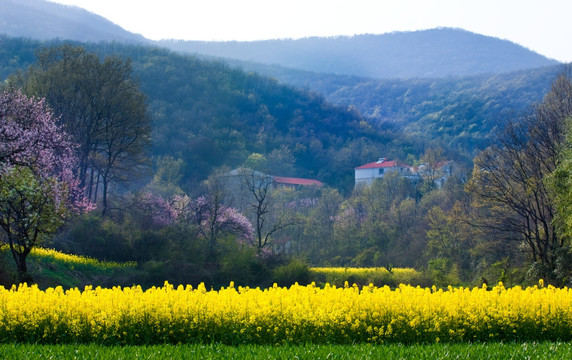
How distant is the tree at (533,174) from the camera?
92.9 ft

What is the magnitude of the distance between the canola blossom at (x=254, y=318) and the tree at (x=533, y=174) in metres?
16.6

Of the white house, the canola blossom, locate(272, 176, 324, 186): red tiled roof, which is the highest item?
the canola blossom

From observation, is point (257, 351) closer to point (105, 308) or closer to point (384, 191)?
point (105, 308)

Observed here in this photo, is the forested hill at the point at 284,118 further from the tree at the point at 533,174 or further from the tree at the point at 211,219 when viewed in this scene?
the tree at the point at 533,174

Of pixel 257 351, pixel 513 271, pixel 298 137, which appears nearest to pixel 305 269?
pixel 513 271

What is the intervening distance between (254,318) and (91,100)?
115ft

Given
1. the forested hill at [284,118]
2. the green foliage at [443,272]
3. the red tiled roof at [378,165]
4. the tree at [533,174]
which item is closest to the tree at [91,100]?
the green foliage at [443,272]

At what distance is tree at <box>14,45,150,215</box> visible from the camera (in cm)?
4191

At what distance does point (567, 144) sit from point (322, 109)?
369ft

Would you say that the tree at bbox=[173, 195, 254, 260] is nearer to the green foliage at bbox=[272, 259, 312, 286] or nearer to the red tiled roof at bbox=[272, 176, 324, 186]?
the green foliage at bbox=[272, 259, 312, 286]

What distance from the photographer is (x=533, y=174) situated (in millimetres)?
29859

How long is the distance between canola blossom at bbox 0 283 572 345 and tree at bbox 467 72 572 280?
1660 cm

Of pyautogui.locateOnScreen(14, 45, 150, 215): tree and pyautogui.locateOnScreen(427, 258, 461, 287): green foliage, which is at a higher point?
pyautogui.locateOnScreen(14, 45, 150, 215): tree

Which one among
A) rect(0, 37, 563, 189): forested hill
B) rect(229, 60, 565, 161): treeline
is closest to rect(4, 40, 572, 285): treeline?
rect(0, 37, 563, 189): forested hill
